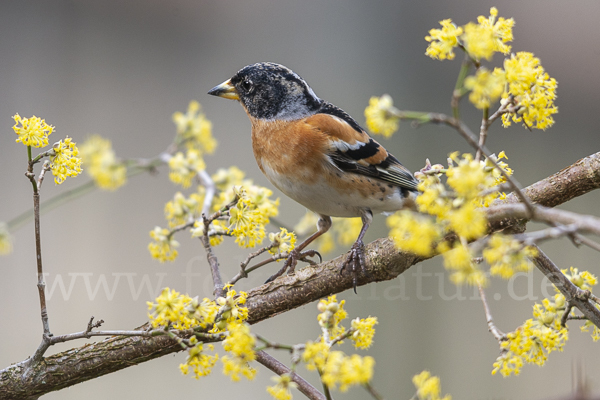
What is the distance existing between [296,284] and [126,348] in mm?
459

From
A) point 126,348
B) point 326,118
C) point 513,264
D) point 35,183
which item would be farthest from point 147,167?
point 326,118

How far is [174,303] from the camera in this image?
91cm

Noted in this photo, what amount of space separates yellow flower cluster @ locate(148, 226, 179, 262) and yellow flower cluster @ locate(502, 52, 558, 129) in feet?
2.92

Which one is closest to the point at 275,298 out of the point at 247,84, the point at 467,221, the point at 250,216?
the point at 250,216

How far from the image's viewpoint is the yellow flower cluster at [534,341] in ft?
3.24

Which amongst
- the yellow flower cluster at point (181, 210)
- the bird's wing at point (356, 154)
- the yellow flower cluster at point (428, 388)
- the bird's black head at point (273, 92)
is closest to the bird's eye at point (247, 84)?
the bird's black head at point (273, 92)

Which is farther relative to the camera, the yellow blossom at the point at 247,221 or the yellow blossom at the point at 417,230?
the yellow blossom at the point at 247,221

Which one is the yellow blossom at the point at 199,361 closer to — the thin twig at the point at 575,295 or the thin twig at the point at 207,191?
the thin twig at the point at 207,191

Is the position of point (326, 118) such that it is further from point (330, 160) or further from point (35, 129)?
point (35, 129)

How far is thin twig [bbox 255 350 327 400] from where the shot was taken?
1.07 meters

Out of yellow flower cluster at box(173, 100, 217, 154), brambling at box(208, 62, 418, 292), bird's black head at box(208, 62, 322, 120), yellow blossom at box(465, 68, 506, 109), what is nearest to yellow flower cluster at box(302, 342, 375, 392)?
yellow blossom at box(465, 68, 506, 109)

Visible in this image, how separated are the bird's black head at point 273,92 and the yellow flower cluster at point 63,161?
0.90m

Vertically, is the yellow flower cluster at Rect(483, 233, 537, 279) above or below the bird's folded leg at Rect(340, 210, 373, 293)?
below

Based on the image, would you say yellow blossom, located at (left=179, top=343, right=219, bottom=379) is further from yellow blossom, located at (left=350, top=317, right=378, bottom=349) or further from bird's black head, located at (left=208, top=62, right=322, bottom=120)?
bird's black head, located at (left=208, top=62, right=322, bottom=120)
